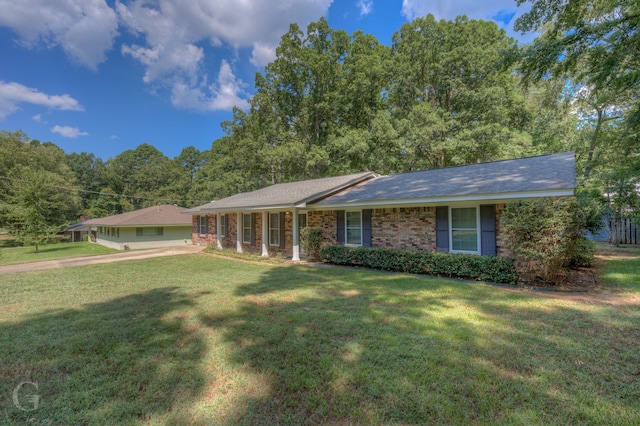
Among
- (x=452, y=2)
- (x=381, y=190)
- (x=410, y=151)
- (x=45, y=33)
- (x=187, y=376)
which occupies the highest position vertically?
(x=452, y=2)

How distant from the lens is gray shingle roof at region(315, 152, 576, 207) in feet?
23.2

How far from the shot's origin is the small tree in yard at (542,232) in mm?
6207

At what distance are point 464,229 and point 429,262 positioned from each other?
4.88 ft

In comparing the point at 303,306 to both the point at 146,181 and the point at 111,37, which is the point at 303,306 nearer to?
the point at 111,37

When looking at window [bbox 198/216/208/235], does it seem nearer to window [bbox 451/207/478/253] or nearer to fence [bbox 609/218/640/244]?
window [bbox 451/207/478/253]

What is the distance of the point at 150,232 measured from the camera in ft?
75.3

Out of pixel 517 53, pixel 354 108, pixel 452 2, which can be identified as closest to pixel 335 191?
pixel 517 53

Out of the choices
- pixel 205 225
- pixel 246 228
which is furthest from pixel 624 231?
pixel 205 225

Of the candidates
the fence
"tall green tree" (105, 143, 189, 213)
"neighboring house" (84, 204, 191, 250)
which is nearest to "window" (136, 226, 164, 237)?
"neighboring house" (84, 204, 191, 250)

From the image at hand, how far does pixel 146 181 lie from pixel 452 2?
47.7 metres

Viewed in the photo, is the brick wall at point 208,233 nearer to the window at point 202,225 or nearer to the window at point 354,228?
the window at point 202,225

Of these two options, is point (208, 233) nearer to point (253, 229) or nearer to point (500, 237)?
point (253, 229)

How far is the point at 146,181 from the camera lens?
4672cm

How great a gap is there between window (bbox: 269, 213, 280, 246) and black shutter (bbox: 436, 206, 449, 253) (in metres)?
7.76
